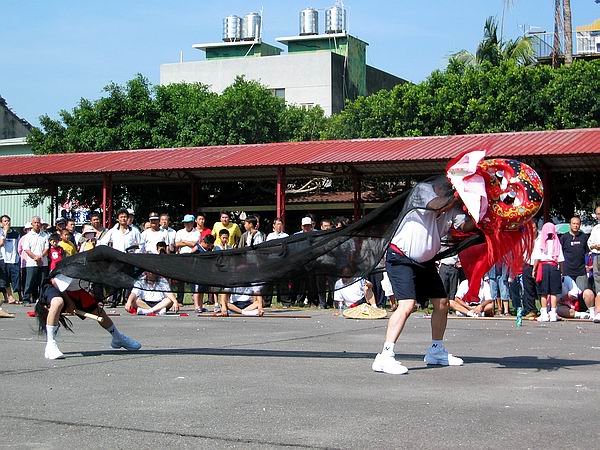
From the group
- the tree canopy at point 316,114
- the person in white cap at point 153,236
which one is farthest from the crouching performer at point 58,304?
the tree canopy at point 316,114

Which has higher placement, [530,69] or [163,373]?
[530,69]

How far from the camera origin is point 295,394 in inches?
305

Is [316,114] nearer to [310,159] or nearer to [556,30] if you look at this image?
[556,30]

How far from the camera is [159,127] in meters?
44.5

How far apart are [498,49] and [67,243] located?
3248 centimetres

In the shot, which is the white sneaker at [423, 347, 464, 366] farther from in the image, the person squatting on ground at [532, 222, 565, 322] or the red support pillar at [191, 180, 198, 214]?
the red support pillar at [191, 180, 198, 214]

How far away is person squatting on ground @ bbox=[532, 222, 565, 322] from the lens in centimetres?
1672

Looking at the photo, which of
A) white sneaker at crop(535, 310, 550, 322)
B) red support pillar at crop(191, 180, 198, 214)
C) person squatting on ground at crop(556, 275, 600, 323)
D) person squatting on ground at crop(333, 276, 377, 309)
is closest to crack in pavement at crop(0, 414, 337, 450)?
white sneaker at crop(535, 310, 550, 322)

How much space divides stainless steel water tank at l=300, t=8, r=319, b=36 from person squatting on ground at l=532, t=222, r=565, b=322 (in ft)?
192

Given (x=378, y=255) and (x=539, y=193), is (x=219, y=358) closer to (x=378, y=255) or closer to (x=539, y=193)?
(x=378, y=255)

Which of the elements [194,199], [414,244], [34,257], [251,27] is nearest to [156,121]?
[194,199]

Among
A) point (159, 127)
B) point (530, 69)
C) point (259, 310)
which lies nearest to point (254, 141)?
point (159, 127)

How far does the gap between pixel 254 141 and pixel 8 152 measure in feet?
64.3

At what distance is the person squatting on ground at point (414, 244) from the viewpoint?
28.8 feet
